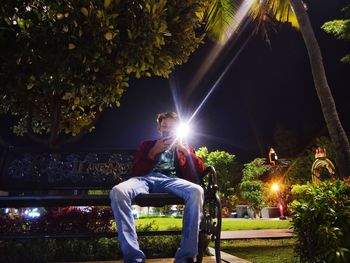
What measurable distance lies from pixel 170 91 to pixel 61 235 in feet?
75.4

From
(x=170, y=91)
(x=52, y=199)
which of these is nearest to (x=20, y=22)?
(x=52, y=199)

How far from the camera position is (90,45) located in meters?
2.91

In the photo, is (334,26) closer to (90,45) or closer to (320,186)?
(320,186)

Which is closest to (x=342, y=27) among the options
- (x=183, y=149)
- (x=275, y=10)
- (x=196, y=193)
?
(x=275, y=10)

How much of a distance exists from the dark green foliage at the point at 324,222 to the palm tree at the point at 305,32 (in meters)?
2.48

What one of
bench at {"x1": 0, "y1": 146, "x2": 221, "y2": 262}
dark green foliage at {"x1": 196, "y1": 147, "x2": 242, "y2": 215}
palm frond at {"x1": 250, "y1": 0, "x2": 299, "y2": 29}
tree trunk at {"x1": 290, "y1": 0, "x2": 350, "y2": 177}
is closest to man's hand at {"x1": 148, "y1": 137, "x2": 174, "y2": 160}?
bench at {"x1": 0, "y1": 146, "x2": 221, "y2": 262}

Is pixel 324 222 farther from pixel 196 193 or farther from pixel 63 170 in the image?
pixel 63 170

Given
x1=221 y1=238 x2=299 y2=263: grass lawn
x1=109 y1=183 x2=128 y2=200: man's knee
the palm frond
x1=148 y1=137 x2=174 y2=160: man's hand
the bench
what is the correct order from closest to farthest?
x1=109 y1=183 x2=128 y2=200: man's knee → x1=148 y1=137 x2=174 y2=160: man's hand → the bench → x1=221 y1=238 x2=299 y2=263: grass lawn → the palm frond

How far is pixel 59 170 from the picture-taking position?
4.05m

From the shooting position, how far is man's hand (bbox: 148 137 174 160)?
3.49 meters

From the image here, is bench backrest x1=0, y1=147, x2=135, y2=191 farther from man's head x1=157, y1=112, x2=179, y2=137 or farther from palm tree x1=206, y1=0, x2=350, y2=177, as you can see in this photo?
palm tree x1=206, y1=0, x2=350, y2=177

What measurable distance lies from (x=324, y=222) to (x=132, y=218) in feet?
6.22

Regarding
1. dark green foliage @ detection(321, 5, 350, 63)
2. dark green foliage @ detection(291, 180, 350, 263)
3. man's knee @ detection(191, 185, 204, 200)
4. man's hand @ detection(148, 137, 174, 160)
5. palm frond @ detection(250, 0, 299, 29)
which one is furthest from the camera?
dark green foliage @ detection(321, 5, 350, 63)

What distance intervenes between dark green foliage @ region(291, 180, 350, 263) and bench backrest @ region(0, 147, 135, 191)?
2123 mm
